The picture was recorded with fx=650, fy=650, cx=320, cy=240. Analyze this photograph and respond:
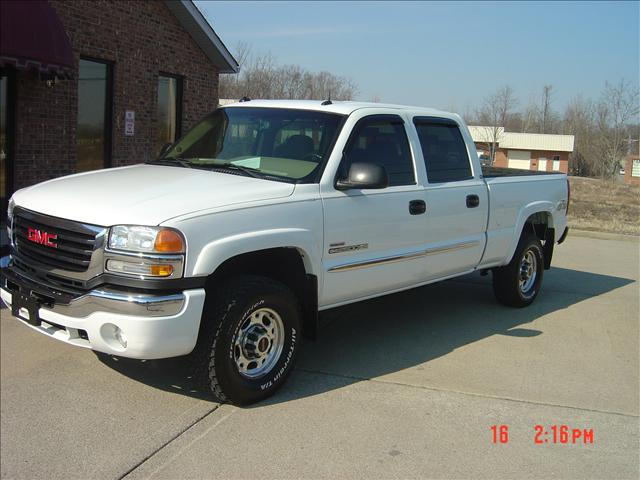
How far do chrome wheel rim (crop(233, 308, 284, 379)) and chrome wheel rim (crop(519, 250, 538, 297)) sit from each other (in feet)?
11.9

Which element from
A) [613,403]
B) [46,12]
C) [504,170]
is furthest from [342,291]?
[46,12]

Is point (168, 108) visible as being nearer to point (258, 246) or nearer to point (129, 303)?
point (258, 246)

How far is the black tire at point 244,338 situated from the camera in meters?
4.01

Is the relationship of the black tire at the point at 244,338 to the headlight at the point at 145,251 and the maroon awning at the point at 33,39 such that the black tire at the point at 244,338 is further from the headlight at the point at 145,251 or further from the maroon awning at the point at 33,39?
the maroon awning at the point at 33,39

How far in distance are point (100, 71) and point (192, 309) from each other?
878 cm

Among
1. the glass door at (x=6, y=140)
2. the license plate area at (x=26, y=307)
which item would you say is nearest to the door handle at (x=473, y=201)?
the license plate area at (x=26, y=307)

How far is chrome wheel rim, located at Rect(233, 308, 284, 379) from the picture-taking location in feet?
13.9

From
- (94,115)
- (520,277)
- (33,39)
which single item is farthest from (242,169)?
(94,115)

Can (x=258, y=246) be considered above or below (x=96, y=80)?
below

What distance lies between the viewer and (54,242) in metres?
4.00

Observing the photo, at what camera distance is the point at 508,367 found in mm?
5270

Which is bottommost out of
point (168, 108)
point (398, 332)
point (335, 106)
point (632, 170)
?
point (398, 332)

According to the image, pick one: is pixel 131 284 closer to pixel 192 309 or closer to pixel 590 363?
pixel 192 309

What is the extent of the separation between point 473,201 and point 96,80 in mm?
7791
